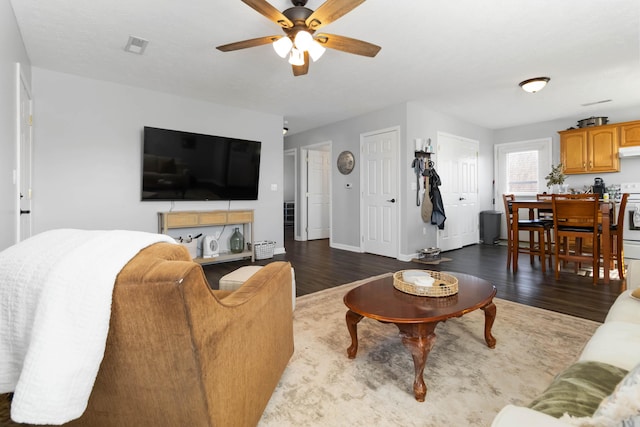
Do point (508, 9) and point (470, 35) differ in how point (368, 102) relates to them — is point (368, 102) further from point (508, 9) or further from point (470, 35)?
point (508, 9)

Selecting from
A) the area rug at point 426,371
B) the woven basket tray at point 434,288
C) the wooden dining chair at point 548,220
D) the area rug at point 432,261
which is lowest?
the area rug at point 426,371

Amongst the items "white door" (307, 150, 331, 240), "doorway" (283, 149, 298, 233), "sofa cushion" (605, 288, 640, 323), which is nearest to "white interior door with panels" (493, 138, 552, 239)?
"white door" (307, 150, 331, 240)

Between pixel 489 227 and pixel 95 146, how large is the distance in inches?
260

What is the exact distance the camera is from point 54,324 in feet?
2.22

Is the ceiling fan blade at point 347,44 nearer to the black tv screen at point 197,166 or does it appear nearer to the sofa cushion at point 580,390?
the sofa cushion at point 580,390

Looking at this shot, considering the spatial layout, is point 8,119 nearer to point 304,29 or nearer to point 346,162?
point 304,29

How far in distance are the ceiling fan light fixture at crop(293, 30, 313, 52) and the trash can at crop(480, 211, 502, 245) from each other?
5.35m

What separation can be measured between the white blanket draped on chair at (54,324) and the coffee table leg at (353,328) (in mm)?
1300

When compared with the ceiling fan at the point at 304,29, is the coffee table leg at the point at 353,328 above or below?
below

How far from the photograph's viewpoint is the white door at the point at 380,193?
491 cm

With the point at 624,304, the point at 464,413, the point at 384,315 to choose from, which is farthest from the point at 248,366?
the point at 624,304

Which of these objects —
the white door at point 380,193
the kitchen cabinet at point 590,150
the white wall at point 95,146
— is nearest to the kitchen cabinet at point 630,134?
the kitchen cabinet at point 590,150

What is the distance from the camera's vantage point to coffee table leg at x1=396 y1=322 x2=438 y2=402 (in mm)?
1478

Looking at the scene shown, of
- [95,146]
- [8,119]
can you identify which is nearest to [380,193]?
[95,146]
